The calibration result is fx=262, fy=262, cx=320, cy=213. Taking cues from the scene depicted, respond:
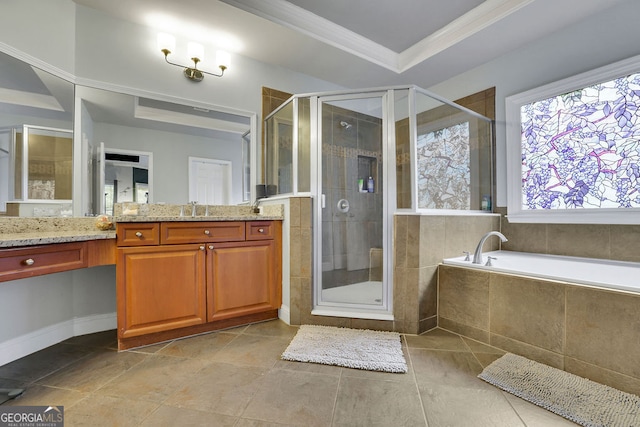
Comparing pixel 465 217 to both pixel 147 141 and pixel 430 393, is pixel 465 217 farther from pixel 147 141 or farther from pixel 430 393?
pixel 147 141

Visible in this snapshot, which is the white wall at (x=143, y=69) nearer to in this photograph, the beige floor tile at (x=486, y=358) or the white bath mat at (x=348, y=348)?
the white bath mat at (x=348, y=348)

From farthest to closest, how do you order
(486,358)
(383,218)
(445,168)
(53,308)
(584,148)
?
1. (445,168)
2. (584,148)
3. (383,218)
4. (53,308)
5. (486,358)

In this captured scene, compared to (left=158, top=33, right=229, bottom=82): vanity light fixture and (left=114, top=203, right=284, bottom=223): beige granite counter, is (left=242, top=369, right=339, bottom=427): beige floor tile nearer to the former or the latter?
(left=114, top=203, right=284, bottom=223): beige granite counter

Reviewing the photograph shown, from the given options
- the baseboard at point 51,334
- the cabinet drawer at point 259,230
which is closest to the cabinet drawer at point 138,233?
the cabinet drawer at point 259,230

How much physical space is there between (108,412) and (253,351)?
0.75 m

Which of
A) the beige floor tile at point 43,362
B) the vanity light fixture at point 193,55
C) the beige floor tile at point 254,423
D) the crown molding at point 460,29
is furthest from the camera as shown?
the vanity light fixture at point 193,55

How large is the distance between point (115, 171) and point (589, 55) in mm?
3961

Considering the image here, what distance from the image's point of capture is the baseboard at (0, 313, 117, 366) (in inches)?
63.4

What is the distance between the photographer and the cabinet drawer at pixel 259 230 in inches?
84.0

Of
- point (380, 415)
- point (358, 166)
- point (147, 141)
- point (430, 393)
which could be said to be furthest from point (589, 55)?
point (147, 141)

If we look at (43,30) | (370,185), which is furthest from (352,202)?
(43,30)

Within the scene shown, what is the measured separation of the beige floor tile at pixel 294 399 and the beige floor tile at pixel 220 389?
0.19 feet

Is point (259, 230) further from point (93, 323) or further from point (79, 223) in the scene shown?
point (93, 323)

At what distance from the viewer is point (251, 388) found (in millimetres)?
1362
